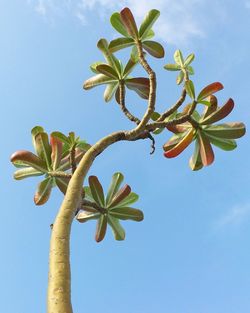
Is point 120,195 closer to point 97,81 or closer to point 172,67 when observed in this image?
point 97,81

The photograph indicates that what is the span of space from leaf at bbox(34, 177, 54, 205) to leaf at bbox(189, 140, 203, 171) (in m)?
1.46

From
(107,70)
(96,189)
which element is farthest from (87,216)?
(107,70)

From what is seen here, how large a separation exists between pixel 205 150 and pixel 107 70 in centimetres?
124

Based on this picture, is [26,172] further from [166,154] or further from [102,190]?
[166,154]

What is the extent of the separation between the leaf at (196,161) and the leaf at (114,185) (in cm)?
79

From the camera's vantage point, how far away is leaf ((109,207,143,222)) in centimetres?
488

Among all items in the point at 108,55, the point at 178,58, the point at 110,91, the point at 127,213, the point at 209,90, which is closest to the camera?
the point at 209,90

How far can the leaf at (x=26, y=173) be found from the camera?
15.0 ft

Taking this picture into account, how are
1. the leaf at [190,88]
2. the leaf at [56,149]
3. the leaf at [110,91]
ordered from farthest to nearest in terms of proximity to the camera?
the leaf at [110,91] → the leaf at [56,149] → the leaf at [190,88]

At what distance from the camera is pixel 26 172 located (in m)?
4.66

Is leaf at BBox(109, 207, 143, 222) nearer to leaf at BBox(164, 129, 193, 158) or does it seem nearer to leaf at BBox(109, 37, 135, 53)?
leaf at BBox(164, 129, 193, 158)

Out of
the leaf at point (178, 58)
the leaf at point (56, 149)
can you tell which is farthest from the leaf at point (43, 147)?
the leaf at point (178, 58)

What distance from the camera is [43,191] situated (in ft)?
15.5

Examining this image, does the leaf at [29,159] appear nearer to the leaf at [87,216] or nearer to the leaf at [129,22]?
the leaf at [87,216]
